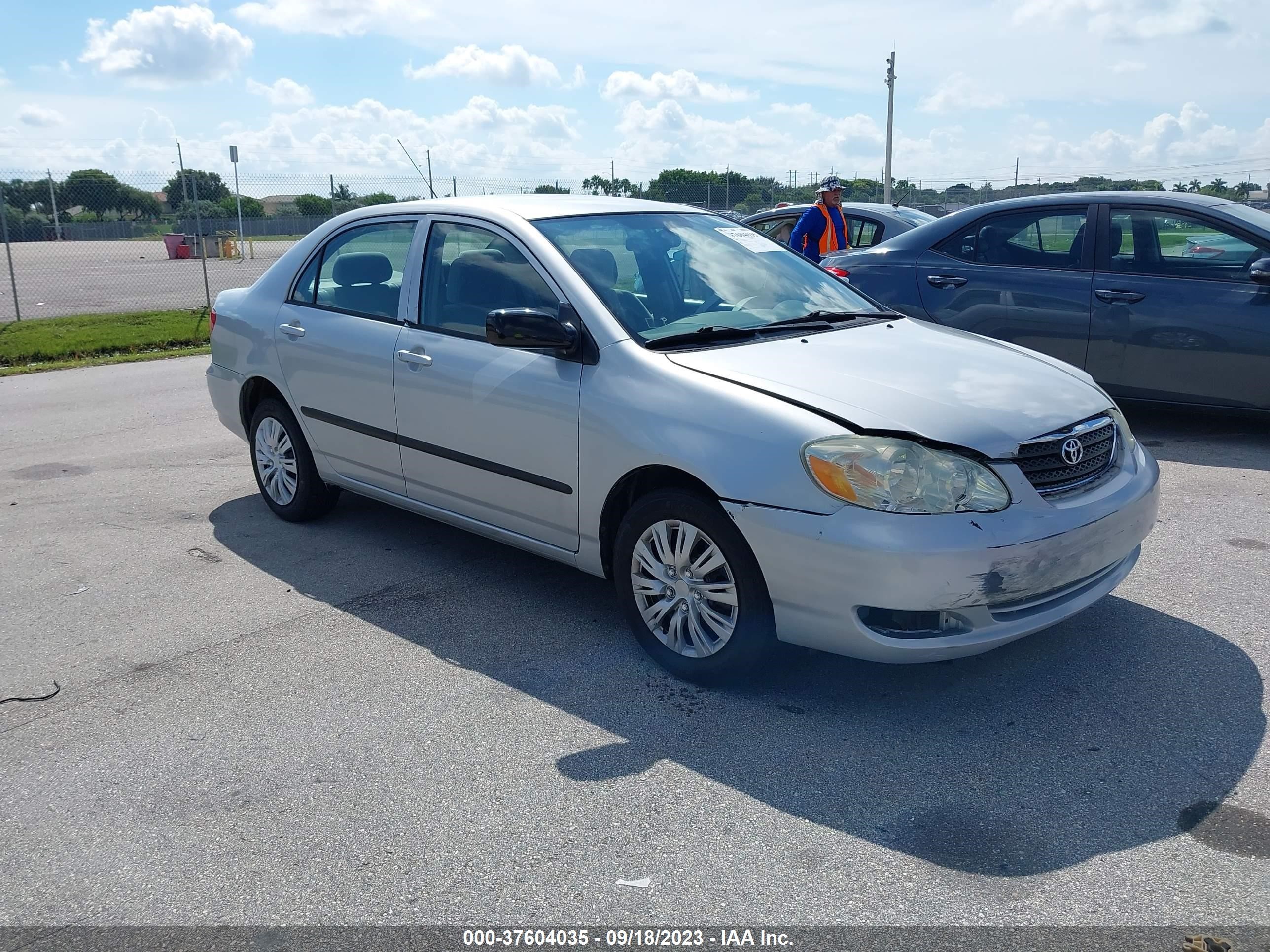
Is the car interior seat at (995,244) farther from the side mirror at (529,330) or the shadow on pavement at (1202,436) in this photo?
the side mirror at (529,330)

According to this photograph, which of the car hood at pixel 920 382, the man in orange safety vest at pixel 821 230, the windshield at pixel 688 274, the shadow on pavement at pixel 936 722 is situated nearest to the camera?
the shadow on pavement at pixel 936 722

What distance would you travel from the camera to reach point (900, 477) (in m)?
3.44

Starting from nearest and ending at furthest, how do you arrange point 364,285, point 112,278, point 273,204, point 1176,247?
point 364,285, point 1176,247, point 112,278, point 273,204

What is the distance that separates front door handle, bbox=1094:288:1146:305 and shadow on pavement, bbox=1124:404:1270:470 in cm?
76

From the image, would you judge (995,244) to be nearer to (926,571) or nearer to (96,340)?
(926,571)

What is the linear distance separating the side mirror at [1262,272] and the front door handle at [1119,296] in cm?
62

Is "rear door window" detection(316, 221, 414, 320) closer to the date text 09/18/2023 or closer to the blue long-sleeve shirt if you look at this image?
the date text 09/18/2023

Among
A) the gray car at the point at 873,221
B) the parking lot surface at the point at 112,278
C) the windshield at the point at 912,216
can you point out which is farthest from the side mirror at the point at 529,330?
the parking lot surface at the point at 112,278

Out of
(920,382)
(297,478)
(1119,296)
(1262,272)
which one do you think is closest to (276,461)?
(297,478)

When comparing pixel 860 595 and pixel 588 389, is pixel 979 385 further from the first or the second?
pixel 588 389

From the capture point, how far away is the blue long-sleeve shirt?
10078 mm

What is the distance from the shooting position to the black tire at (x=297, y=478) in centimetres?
575

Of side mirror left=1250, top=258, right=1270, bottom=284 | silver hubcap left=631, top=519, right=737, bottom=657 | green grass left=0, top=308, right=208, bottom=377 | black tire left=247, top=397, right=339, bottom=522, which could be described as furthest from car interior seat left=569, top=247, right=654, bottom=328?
green grass left=0, top=308, right=208, bottom=377

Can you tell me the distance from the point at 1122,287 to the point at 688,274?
3915 millimetres
